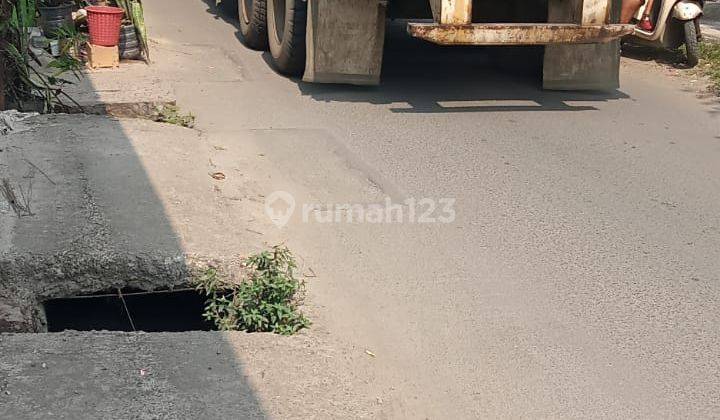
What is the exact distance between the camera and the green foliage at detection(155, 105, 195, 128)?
6.59 meters

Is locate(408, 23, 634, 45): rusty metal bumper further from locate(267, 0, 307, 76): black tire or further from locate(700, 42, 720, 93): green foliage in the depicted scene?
locate(700, 42, 720, 93): green foliage

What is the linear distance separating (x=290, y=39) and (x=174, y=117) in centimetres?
174

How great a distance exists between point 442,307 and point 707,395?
116cm

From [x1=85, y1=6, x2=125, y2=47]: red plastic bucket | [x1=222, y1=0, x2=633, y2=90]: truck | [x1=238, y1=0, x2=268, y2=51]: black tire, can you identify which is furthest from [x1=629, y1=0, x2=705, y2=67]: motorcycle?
[x1=85, y1=6, x2=125, y2=47]: red plastic bucket

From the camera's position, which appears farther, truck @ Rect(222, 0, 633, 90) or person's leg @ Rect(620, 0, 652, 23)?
person's leg @ Rect(620, 0, 652, 23)

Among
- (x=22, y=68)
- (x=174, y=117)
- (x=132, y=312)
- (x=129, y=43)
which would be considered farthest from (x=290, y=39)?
(x=132, y=312)

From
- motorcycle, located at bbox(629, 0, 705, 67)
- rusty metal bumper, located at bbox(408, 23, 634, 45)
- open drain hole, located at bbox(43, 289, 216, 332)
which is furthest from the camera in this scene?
motorcycle, located at bbox(629, 0, 705, 67)

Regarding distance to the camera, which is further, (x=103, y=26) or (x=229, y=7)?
(x=229, y=7)

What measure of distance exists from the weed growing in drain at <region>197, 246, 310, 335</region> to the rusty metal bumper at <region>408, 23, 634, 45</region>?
3196 mm

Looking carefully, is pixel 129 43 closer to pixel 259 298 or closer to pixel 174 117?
pixel 174 117

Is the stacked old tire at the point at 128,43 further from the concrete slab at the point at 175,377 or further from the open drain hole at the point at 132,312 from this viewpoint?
the concrete slab at the point at 175,377

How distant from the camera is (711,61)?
917 centimetres

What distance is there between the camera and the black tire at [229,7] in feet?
37.4

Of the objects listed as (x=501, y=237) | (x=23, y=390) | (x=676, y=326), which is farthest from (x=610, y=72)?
(x=23, y=390)
